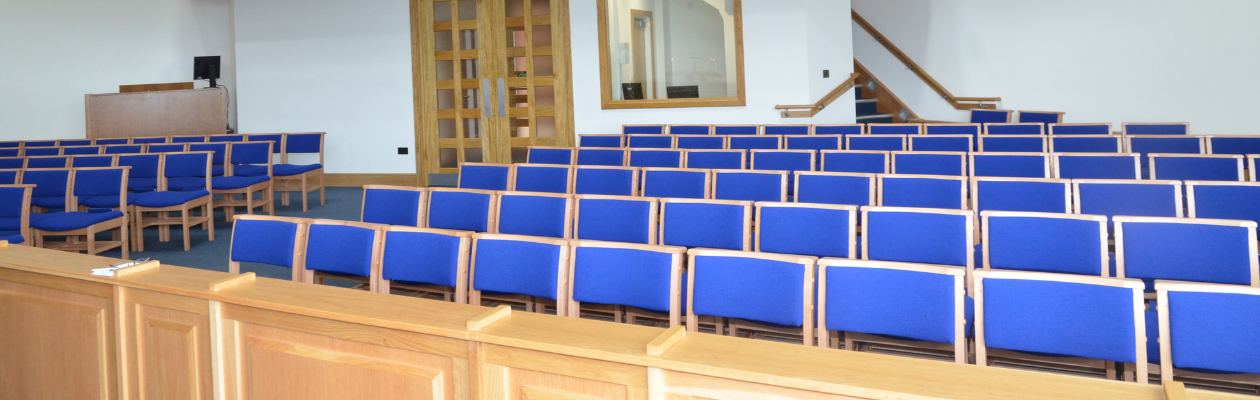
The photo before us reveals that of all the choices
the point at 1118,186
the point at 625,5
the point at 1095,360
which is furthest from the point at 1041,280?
the point at 625,5

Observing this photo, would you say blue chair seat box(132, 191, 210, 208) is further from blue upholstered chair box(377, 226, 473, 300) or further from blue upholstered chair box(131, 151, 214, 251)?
blue upholstered chair box(377, 226, 473, 300)

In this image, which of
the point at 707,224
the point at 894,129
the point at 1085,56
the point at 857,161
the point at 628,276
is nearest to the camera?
the point at 628,276

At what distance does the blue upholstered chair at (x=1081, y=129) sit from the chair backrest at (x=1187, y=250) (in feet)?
11.8

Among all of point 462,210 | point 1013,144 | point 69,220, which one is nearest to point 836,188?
point 462,210

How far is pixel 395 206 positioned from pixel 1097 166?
387 centimetres

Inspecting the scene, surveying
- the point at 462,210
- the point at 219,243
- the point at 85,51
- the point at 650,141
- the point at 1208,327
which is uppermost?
the point at 85,51

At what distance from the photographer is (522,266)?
109 inches

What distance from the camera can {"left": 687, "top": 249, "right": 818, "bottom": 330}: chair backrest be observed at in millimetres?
2410

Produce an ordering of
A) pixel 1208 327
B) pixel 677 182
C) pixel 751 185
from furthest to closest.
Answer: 1. pixel 677 182
2. pixel 751 185
3. pixel 1208 327

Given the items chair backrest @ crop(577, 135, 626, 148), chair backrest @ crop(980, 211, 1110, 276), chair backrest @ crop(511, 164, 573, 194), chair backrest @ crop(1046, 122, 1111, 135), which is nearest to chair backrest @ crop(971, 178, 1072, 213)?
chair backrest @ crop(980, 211, 1110, 276)

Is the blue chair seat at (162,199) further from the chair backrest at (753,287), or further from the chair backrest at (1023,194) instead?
the chair backrest at (1023,194)

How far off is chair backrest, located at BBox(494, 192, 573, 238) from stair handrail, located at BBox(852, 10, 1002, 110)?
6473mm

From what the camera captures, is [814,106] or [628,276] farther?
[814,106]

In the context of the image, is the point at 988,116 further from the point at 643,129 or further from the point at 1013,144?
the point at 643,129
